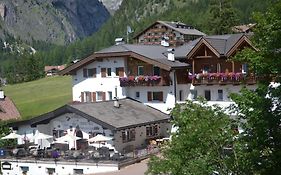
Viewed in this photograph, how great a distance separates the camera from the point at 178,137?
14016mm

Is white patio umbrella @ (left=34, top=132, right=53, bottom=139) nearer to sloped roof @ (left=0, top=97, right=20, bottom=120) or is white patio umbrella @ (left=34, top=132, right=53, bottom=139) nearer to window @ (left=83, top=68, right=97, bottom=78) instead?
window @ (left=83, top=68, right=97, bottom=78)

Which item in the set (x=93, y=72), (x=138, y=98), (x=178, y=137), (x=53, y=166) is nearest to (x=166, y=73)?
(x=138, y=98)

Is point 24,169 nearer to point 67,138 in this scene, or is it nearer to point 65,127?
point 67,138

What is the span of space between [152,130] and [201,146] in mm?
25307

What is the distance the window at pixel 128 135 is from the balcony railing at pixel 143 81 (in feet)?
19.3

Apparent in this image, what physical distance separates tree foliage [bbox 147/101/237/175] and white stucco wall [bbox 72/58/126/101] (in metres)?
29.1

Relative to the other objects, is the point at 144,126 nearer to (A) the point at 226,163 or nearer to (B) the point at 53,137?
(B) the point at 53,137

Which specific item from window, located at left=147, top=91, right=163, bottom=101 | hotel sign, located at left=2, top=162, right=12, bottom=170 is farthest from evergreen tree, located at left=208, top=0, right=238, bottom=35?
hotel sign, located at left=2, top=162, right=12, bottom=170

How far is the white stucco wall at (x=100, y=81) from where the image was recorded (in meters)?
43.7

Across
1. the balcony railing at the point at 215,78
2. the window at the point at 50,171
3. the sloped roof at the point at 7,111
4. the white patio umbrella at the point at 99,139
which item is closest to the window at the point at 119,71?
the balcony railing at the point at 215,78

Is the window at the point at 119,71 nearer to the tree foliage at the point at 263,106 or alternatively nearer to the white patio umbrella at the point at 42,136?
the white patio umbrella at the point at 42,136

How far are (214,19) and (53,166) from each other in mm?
52489

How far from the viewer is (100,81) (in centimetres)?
4450

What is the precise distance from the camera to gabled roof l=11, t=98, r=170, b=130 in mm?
35375
